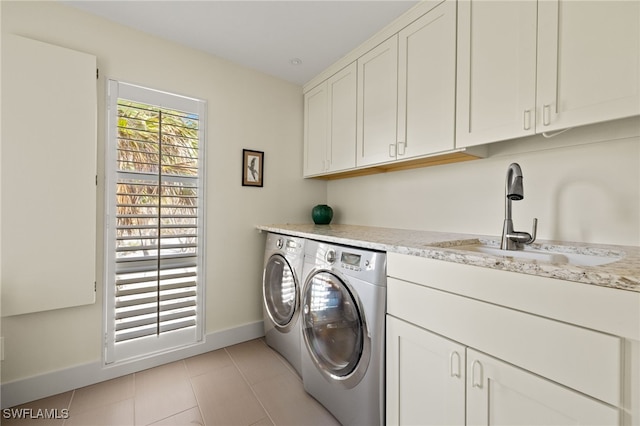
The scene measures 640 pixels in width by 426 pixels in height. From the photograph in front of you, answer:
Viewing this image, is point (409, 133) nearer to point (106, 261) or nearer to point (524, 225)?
point (524, 225)

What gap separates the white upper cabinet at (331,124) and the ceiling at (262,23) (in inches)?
9.5

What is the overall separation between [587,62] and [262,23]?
69.6 inches

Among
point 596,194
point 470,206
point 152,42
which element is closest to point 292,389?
point 470,206

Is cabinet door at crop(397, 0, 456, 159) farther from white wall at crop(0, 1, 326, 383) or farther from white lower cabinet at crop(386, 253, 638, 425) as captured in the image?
white wall at crop(0, 1, 326, 383)

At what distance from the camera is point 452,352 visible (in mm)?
1036

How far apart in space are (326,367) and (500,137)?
1.52 metres

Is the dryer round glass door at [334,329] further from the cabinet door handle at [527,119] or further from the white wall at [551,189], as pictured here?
the cabinet door handle at [527,119]

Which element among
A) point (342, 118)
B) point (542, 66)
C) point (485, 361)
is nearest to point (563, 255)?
point (485, 361)

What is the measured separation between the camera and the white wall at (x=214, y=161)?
164cm

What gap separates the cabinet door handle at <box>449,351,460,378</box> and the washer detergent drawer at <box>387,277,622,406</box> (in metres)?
0.06

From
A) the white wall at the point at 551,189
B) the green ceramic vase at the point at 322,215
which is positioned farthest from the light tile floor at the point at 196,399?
the white wall at the point at 551,189

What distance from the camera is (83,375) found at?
1761mm

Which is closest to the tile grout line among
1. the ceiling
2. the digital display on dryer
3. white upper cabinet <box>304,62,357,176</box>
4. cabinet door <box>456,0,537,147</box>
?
the digital display on dryer

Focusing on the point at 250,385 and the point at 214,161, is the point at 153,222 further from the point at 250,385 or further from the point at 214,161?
the point at 250,385
